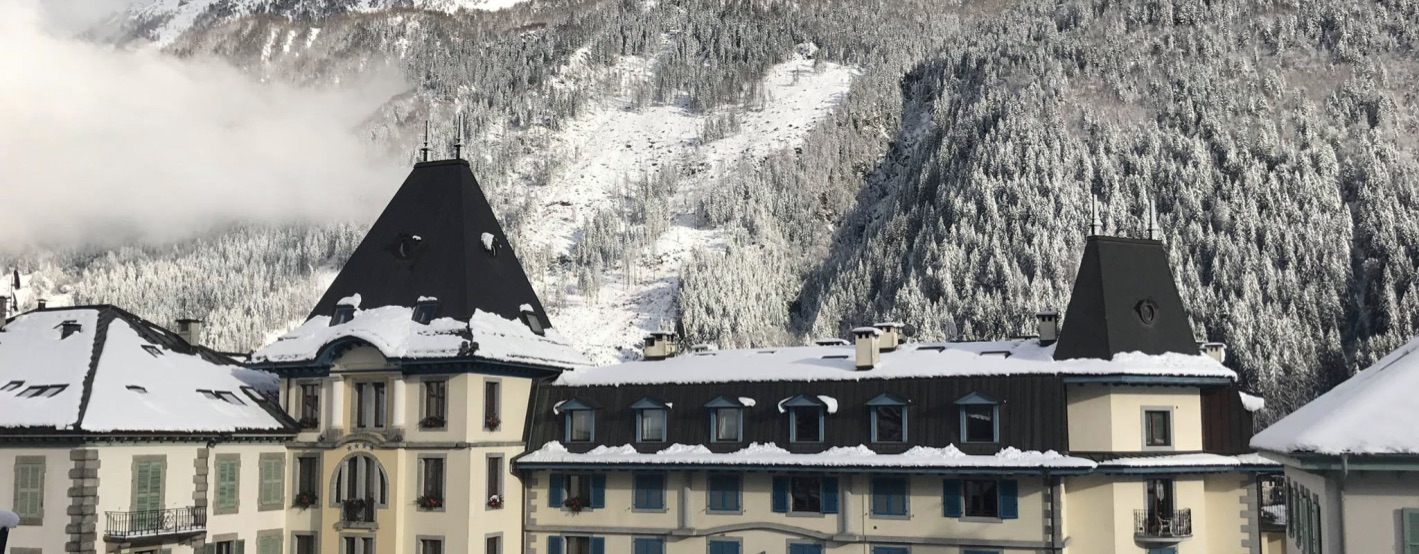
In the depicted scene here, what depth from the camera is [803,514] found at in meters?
46.4

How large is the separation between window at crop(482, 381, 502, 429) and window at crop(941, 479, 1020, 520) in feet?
54.0

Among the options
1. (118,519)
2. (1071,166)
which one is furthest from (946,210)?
(118,519)

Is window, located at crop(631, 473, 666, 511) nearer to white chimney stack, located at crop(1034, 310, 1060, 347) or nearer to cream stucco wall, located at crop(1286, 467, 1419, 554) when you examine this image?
white chimney stack, located at crop(1034, 310, 1060, 347)

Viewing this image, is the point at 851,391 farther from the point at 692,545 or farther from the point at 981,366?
the point at 692,545

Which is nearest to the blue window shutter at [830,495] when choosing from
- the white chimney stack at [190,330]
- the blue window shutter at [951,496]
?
the blue window shutter at [951,496]

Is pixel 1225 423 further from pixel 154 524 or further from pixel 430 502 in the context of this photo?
pixel 154 524

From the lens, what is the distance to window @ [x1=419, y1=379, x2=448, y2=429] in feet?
160

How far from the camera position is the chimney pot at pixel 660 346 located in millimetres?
54247

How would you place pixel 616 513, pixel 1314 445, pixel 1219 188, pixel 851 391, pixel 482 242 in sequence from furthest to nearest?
pixel 1219 188
pixel 482 242
pixel 616 513
pixel 851 391
pixel 1314 445

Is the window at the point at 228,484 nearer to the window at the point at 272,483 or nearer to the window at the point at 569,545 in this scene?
the window at the point at 272,483

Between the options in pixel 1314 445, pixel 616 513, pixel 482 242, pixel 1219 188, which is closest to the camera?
pixel 1314 445

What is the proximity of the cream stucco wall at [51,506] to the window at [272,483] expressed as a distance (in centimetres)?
775

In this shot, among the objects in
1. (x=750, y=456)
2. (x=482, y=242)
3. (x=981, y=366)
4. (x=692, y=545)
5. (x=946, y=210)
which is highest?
(x=946, y=210)

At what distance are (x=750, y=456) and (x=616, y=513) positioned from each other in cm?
602
